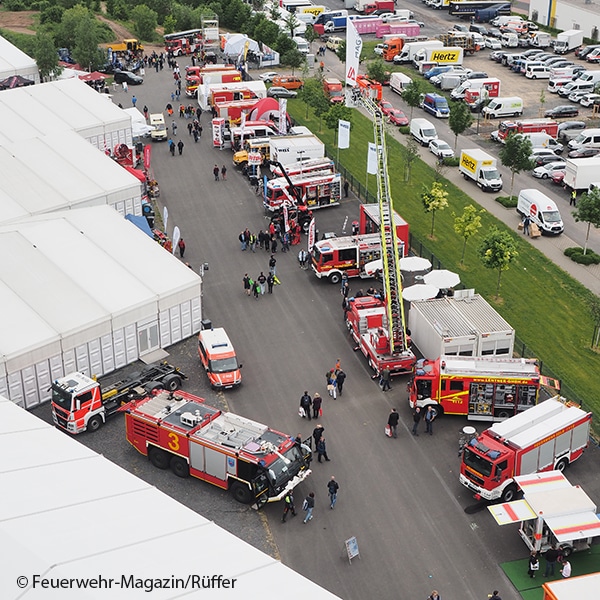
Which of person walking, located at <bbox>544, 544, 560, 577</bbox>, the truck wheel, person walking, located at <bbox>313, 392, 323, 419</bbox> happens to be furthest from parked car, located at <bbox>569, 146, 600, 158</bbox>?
person walking, located at <bbox>544, 544, 560, 577</bbox>

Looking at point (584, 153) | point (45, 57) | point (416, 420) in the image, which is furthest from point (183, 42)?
point (416, 420)

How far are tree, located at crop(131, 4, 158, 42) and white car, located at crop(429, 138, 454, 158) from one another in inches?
1786

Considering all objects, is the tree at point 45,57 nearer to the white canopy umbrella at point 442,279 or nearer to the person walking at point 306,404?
the white canopy umbrella at point 442,279

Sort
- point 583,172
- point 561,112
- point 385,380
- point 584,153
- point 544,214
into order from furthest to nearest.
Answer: point 561,112 < point 584,153 < point 583,172 < point 544,214 < point 385,380

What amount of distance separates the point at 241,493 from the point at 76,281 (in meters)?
13.7

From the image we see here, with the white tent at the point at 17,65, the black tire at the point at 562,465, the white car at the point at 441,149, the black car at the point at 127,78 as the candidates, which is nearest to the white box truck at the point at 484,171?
the white car at the point at 441,149

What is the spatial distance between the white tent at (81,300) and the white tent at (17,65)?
39.2 metres

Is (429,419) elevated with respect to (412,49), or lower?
lower

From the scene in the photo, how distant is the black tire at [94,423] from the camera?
33.7m

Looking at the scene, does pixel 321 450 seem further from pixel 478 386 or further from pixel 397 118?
pixel 397 118

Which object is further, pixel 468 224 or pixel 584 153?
pixel 584 153

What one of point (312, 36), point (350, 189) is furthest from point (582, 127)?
point (312, 36)

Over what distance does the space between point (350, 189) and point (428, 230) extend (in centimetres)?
839

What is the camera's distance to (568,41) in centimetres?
9244
